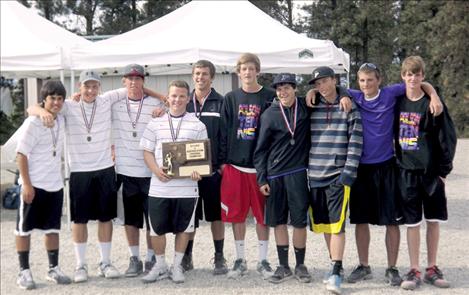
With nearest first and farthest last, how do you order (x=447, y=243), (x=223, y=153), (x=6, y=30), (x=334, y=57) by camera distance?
(x=223, y=153), (x=447, y=243), (x=334, y=57), (x=6, y=30)

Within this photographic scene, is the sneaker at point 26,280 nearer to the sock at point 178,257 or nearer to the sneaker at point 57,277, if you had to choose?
the sneaker at point 57,277

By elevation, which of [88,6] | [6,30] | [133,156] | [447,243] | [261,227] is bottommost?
[447,243]

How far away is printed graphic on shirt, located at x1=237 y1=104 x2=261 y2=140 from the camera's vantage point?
5.47 meters

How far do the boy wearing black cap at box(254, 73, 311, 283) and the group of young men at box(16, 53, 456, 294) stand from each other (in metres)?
0.01

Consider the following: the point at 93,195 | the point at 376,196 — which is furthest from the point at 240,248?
the point at 93,195

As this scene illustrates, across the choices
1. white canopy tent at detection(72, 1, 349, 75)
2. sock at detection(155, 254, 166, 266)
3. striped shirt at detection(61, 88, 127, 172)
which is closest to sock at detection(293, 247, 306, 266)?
sock at detection(155, 254, 166, 266)

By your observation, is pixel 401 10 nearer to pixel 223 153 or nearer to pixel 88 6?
pixel 88 6

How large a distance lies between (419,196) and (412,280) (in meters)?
0.78

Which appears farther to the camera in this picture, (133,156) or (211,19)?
(211,19)

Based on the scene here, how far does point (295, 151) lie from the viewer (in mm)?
5219

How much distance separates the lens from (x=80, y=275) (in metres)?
5.46

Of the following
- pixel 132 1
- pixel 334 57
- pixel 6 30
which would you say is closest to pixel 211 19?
pixel 334 57

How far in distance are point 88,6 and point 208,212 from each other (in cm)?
2898

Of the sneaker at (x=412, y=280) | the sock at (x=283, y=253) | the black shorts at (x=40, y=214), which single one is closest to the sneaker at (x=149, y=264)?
the black shorts at (x=40, y=214)
